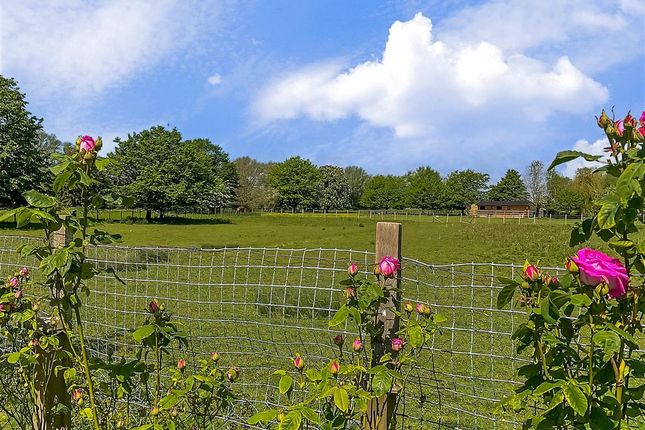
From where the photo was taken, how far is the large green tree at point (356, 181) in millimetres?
91875

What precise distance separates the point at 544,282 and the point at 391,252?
0.88 m

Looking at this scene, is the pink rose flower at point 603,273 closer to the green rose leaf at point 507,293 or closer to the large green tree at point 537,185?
the green rose leaf at point 507,293

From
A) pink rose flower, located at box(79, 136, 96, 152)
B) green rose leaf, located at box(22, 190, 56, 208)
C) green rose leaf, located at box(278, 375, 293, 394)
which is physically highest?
pink rose flower, located at box(79, 136, 96, 152)

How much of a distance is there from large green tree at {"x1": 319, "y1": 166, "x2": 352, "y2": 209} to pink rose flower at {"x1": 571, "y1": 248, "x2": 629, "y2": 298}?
78.8 m

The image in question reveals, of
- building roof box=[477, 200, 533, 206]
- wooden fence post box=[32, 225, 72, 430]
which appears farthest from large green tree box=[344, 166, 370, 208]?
wooden fence post box=[32, 225, 72, 430]

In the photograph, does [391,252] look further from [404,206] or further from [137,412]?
[404,206]

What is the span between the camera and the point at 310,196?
7606 cm

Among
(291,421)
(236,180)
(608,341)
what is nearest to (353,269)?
(291,421)

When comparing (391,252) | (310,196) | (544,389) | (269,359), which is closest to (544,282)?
(544,389)

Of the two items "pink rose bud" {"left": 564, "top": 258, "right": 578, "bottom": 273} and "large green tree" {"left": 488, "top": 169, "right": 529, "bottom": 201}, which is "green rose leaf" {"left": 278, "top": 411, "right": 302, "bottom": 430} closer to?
"pink rose bud" {"left": 564, "top": 258, "right": 578, "bottom": 273}

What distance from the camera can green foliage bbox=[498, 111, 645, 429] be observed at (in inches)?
48.8

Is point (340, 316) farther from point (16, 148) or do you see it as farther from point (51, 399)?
point (16, 148)

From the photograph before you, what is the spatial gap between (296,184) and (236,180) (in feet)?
29.8

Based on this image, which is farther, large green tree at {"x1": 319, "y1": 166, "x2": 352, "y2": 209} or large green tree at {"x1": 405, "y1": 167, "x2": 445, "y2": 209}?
large green tree at {"x1": 405, "y1": 167, "x2": 445, "y2": 209}
